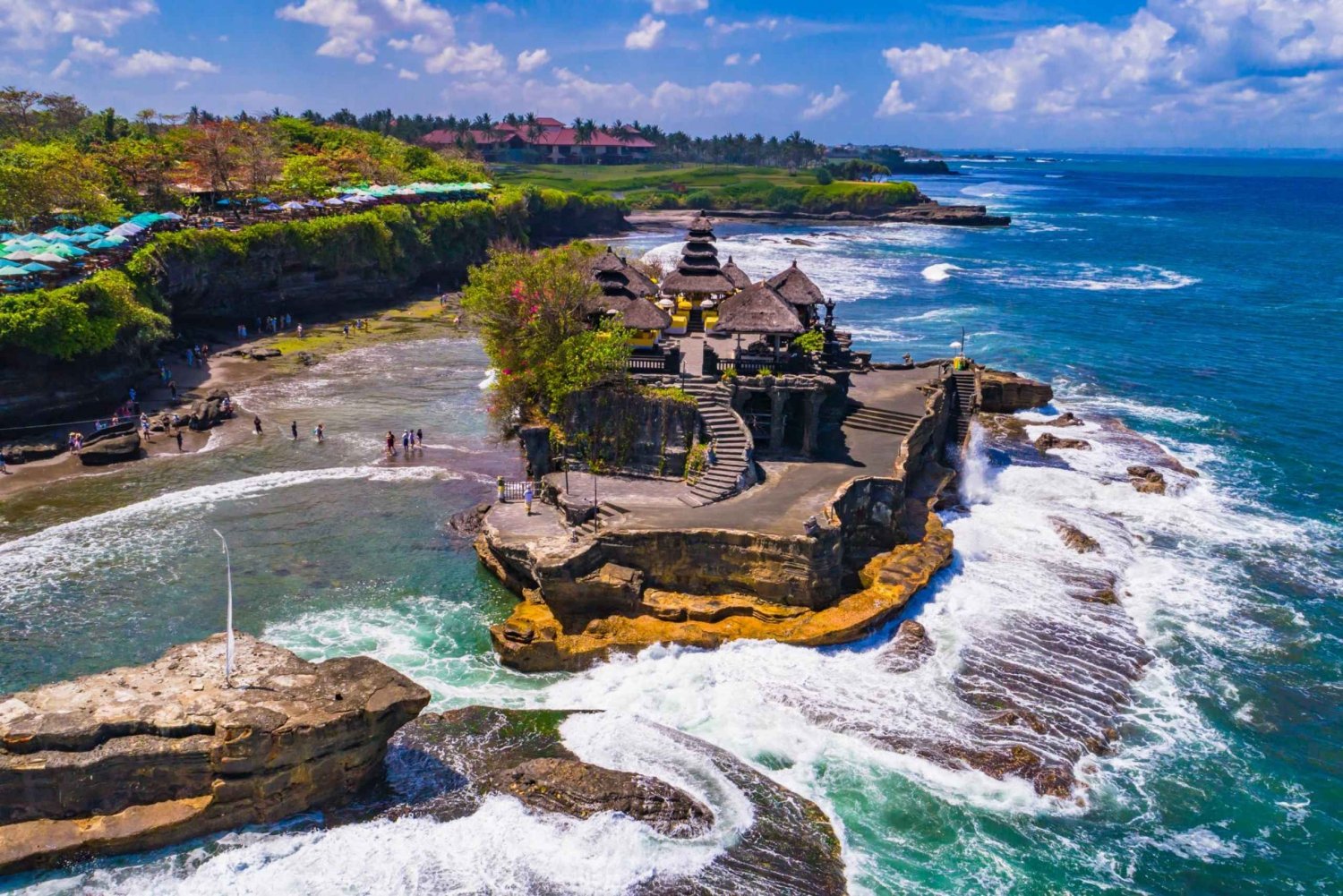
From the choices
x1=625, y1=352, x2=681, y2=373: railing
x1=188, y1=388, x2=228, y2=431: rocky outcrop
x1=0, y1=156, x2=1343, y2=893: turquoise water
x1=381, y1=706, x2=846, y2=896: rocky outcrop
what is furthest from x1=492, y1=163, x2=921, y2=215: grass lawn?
x1=381, y1=706, x2=846, y2=896: rocky outcrop

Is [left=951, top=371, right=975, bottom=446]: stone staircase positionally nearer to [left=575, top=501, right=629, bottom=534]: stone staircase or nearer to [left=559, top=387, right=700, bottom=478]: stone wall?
[left=559, top=387, right=700, bottom=478]: stone wall

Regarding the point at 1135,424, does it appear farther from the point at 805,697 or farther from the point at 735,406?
the point at 805,697

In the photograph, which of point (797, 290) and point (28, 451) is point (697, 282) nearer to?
point (797, 290)

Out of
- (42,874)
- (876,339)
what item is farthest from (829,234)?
(42,874)

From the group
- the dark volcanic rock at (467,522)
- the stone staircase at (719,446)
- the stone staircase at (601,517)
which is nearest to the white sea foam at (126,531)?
the dark volcanic rock at (467,522)

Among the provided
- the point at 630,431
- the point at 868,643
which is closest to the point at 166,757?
the point at 868,643
